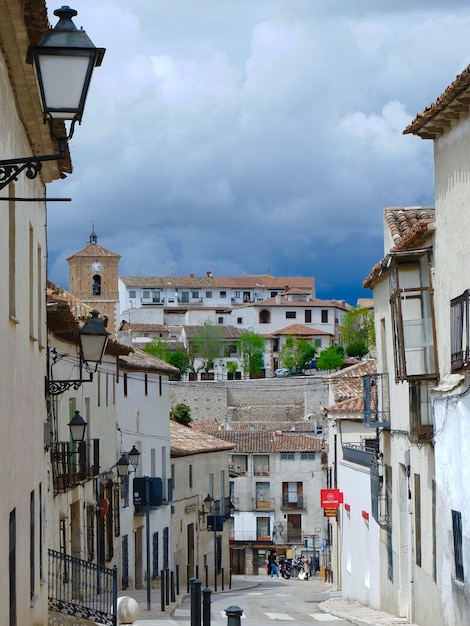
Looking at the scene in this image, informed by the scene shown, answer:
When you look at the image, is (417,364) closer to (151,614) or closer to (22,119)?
(22,119)

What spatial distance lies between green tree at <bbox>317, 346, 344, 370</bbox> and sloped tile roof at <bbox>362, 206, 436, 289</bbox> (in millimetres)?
103222

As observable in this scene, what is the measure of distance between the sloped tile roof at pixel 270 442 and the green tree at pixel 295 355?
5318 centimetres

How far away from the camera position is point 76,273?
118 m

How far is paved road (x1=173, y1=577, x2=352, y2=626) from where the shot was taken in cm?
2462

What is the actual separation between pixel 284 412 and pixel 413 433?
288 feet

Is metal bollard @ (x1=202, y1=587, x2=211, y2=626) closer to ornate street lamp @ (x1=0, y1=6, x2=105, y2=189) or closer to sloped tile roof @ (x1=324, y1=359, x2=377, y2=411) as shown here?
ornate street lamp @ (x1=0, y1=6, x2=105, y2=189)

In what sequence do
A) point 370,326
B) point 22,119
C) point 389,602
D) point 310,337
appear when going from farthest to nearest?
point 310,337 → point 370,326 → point 389,602 → point 22,119

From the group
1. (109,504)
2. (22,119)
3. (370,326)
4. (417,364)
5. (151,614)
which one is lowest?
(151,614)

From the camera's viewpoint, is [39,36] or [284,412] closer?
[39,36]

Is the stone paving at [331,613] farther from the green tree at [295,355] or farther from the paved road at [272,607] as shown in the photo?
the green tree at [295,355]

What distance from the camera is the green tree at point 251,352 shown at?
134 meters

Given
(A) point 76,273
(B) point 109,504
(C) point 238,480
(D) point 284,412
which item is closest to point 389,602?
(B) point 109,504

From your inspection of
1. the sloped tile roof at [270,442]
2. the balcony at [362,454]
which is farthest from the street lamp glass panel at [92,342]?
the sloped tile roof at [270,442]

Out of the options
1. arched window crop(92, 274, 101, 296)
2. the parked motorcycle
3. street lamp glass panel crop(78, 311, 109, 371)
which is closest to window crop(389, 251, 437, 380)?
street lamp glass panel crop(78, 311, 109, 371)
